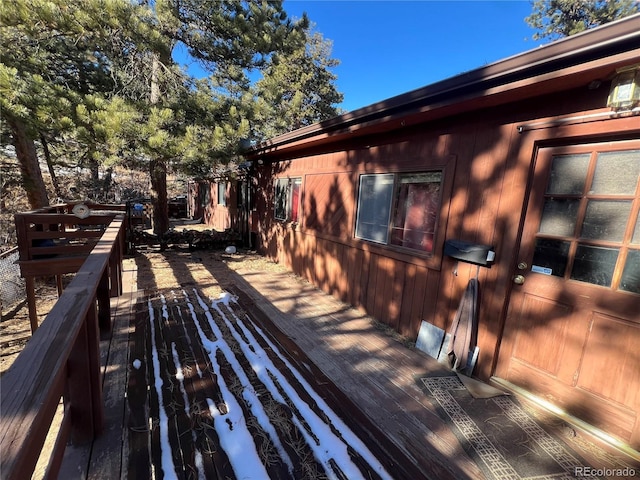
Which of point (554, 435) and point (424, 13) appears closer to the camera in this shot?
point (554, 435)

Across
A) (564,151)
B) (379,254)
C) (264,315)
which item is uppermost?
(564,151)

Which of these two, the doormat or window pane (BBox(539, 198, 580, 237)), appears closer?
the doormat

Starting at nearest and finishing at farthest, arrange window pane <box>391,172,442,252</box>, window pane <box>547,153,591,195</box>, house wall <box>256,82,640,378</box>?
1. window pane <box>547,153,591,195</box>
2. house wall <box>256,82,640,378</box>
3. window pane <box>391,172,442,252</box>

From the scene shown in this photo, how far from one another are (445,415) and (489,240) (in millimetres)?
1431

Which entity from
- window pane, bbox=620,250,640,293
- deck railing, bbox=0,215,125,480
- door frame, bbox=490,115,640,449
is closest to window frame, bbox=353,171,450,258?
door frame, bbox=490,115,640,449

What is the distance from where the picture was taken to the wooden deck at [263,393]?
5.07 feet

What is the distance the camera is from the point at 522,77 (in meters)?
1.95

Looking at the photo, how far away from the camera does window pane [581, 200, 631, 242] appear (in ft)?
5.97

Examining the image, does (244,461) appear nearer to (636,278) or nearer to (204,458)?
(204,458)

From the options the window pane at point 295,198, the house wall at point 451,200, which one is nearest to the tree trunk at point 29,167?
the window pane at point 295,198

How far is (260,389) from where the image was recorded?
6.99 feet

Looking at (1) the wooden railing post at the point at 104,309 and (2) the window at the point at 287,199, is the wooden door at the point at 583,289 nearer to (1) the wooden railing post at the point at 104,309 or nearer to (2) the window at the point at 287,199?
(1) the wooden railing post at the point at 104,309

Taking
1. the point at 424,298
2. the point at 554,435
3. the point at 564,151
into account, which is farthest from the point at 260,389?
the point at 564,151

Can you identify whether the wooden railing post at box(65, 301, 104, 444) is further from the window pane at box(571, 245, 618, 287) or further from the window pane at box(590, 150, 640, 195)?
the window pane at box(590, 150, 640, 195)
